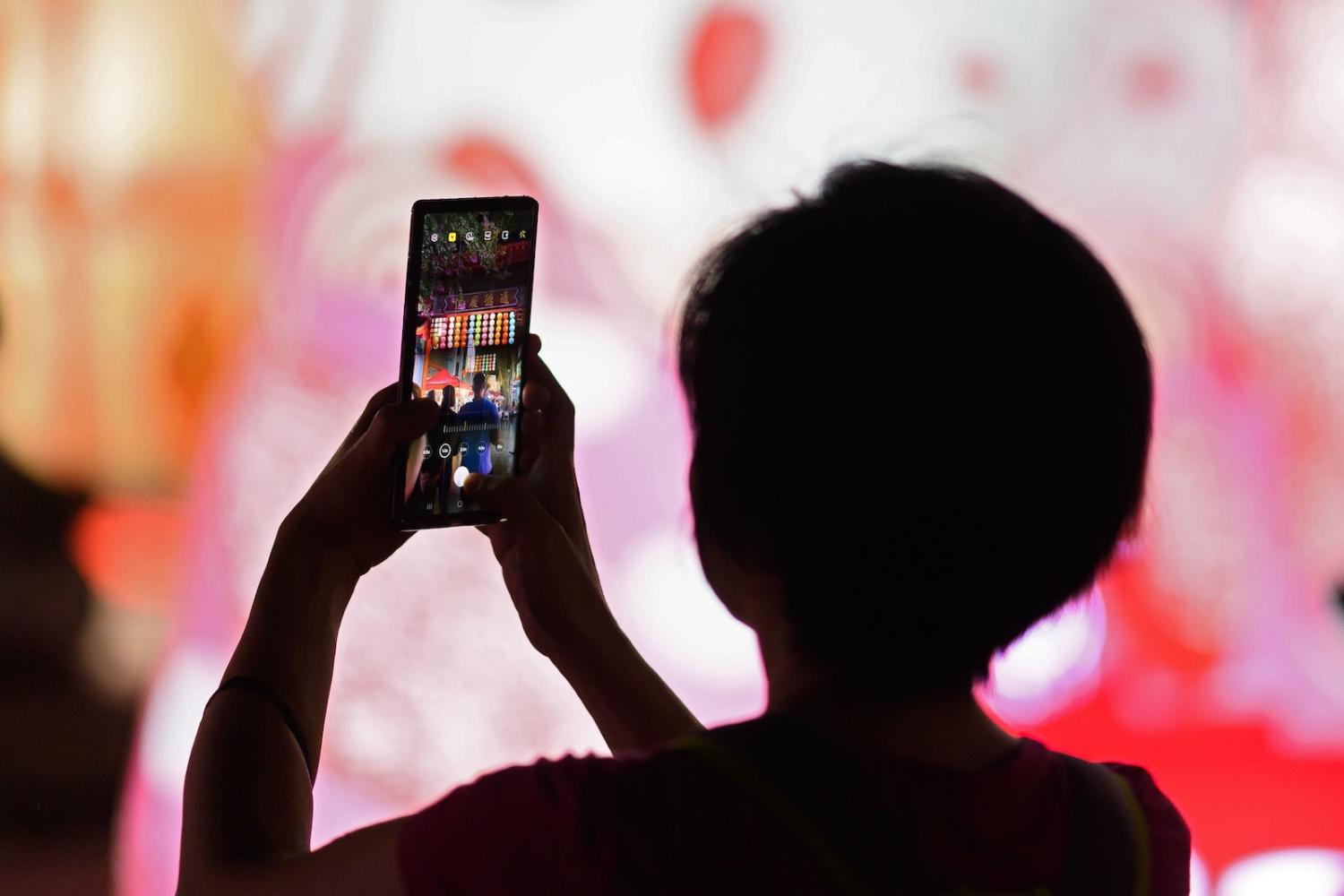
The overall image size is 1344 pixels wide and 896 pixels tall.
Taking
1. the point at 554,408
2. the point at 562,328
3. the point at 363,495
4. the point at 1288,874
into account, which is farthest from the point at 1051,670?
the point at 363,495

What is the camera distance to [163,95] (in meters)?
1.26

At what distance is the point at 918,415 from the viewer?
519mm

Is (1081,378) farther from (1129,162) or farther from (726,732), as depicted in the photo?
(1129,162)

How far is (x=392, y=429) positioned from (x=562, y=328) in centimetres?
71

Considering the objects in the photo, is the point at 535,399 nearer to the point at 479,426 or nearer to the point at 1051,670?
the point at 479,426

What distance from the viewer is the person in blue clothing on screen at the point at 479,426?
30.9 inches

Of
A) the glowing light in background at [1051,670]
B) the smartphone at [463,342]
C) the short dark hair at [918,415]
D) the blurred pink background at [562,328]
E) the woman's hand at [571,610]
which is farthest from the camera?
the glowing light in background at [1051,670]

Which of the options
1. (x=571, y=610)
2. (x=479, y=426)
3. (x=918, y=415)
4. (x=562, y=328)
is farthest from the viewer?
(x=562, y=328)

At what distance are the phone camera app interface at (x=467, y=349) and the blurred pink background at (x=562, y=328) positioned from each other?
531 mm

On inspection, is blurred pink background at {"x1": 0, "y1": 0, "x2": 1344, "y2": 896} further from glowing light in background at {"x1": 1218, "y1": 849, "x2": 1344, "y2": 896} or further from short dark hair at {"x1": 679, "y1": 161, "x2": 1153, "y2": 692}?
short dark hair at {"x1": 679, "y1": 161, "x2": 1153, "y2": 692}

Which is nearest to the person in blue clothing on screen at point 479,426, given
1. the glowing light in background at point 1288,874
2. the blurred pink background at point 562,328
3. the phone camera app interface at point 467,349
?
the phone camera app interface at point 467,349

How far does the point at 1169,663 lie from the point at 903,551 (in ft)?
3.66

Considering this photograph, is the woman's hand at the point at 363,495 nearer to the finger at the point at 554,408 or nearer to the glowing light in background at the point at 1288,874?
the finger at the point at 554,408

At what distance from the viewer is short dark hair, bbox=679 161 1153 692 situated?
52cm
